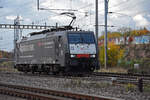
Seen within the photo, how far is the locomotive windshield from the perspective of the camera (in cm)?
2179

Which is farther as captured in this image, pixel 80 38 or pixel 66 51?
pixel 80 38

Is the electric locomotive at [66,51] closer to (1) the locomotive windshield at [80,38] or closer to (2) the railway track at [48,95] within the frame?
(1) the locomotive windshield at [80,38]

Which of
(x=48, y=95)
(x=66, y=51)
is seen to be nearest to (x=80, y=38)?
(x=66, y=51)

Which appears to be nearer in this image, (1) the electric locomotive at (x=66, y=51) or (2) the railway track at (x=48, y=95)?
(2) the railway track at (x=48, y=95)

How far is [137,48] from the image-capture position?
2712 inches

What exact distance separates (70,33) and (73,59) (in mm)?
2041

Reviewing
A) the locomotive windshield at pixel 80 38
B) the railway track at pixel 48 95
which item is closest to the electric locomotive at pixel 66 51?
the locomotive windshield at pixel 80 38

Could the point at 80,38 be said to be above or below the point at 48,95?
above

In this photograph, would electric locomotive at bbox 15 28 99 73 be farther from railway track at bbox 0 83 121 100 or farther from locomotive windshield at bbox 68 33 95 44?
railway track at bbox 0 83 121 100

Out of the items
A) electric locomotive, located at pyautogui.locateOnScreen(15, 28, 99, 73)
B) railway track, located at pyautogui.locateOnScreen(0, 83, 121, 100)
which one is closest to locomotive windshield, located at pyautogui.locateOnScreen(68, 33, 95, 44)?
electric locomotive, located at pyautogui.locateOnScreen(15, 28, 99, 73)

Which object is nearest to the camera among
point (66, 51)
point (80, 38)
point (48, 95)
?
point (48, 95)

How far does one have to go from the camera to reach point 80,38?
2222cm

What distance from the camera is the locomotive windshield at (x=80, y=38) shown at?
21.8 metres

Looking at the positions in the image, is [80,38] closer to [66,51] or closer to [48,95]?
[66,51]
